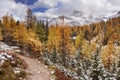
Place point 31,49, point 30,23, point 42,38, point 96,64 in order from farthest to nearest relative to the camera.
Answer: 1. point 30,23
2. point 42,38
3. point 31,49
4. point 96,64

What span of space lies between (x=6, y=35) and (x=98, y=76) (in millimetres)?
67763

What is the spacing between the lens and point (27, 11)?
120 metres

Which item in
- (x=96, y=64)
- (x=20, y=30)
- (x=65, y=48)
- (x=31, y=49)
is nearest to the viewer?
(x=96, y=64)

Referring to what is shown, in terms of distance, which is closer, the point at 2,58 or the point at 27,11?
the point at 2,58

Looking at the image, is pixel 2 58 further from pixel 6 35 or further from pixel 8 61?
pixel 6 35

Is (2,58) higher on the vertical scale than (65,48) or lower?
higher

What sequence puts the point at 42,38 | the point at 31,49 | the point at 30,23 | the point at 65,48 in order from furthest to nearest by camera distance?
the point at 30,23 → the point at 42,38 → the point at 65,48 → the point at 31,49

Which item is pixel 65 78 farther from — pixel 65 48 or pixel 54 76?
pixel 65 48

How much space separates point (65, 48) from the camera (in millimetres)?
101625

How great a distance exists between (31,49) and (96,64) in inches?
1850

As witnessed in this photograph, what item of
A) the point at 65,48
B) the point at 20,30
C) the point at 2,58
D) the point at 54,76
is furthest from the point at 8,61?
the point at 65,48

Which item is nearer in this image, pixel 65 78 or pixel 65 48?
pixel 65 78

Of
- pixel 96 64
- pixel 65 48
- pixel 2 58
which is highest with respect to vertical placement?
pixel 2 58

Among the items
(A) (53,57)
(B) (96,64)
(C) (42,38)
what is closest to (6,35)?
(C) (42,38)
